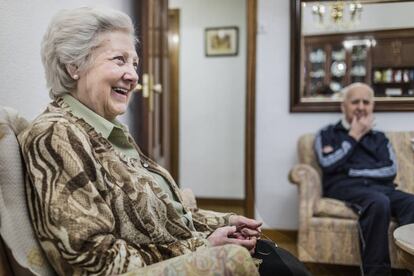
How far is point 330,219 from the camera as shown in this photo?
7.64 ft

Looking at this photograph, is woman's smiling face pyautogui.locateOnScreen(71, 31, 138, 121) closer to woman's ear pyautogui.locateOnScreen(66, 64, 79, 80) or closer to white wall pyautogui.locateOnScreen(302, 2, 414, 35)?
woman's ear pyautogui.locateOnScreen(66, 64, 79, 80)

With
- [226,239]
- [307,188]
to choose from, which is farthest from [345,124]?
[226,239]

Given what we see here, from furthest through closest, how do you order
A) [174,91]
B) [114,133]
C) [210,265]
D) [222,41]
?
[174,91]
[222,41]
[114,133]
[210,265]

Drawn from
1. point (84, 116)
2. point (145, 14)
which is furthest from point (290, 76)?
point (84, 116)

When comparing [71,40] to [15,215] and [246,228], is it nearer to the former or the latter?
[15,215]

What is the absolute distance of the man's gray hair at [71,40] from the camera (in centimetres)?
110

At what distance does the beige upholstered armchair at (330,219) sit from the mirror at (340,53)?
0.29 m

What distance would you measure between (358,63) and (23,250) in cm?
258

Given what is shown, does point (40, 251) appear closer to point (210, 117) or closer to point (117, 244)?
point (117, 244)

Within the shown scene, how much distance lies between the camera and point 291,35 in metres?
2.98

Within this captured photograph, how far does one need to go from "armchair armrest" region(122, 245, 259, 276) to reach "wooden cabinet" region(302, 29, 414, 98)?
5.99 feet

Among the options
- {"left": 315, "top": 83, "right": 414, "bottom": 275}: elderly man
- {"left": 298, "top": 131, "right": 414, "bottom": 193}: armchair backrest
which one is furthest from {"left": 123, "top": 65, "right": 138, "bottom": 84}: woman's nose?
{"left": 298, "top": 131, "right": 414, "bottom": 193}: armchair backrest

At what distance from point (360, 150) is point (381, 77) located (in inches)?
21.5

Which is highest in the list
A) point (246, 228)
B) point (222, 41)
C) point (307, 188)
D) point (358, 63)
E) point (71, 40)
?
point (222, 41)
